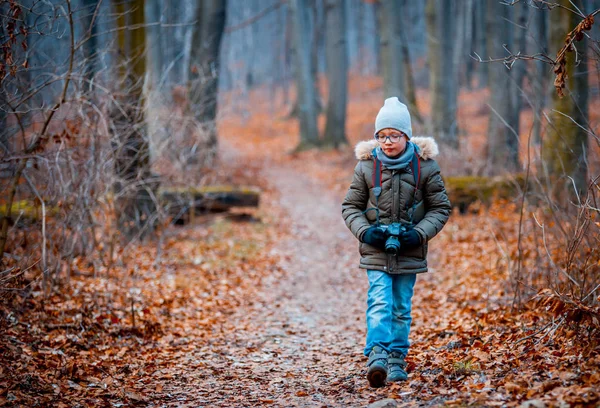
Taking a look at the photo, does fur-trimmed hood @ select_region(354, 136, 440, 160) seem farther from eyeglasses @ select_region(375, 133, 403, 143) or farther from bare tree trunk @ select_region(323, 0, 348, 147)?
bare tree trunk @ select_region(323, 0, 348, 147)

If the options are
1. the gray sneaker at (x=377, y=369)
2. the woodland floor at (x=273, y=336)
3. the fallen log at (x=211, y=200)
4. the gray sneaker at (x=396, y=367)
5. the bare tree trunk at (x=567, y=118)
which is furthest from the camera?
the fallen log at (x=211, y=200)

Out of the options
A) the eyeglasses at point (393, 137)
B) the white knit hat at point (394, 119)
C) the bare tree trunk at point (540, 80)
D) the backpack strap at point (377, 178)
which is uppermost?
the bare tree trunk at point (540, 80)

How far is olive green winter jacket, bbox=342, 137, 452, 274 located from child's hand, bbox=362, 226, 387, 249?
2.1 inches

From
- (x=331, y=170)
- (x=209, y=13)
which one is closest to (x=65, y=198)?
(x=209, y=13)

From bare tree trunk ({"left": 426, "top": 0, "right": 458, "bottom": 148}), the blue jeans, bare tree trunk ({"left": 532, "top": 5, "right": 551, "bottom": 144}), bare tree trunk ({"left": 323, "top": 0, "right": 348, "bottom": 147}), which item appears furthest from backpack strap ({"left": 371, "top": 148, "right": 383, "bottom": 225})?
bare tree trunk ({"left": 323, "top": 0, "right": 348, "bottom": 147})

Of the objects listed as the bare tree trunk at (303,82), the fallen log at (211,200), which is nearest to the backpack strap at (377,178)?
A: the fallen log at (211,200)

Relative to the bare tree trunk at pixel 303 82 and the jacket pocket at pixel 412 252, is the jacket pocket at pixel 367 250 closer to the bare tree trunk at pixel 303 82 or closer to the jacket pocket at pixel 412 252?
the jacket pocket at pixel 412 252

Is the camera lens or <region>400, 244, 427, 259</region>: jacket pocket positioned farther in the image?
<region>400, 244, 427, 259</region>: jacket pocket

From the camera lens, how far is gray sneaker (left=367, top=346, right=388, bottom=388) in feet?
14.0

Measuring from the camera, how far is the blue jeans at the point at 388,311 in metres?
4.46

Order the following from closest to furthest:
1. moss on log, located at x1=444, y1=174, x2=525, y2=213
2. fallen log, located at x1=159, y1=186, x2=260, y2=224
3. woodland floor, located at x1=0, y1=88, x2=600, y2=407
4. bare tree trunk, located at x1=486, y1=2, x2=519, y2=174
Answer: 1. woodland floor, located at x1=0, y1=88, x2=600, y2=407
2. fallen log, located at x1=159, y1=186, x2=260, y2=224
3. moss on log, located at x1=444, y1=174, x2=525, y2=213
4. bare tree trunk, located at x1=486, y1=2, x2=519, y2=174

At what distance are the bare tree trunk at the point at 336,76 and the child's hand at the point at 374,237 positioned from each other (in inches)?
745

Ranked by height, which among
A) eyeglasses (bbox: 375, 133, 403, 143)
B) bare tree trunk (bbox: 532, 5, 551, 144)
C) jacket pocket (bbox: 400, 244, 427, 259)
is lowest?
jacket pocket (bbox: 400, 244, 427, 259)

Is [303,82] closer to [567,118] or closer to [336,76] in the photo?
[336,76]
